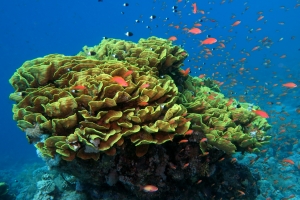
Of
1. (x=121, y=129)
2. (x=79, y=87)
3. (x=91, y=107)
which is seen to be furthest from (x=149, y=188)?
(x=79, y=87)

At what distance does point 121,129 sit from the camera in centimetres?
375

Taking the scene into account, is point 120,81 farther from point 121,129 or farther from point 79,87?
point 121,129

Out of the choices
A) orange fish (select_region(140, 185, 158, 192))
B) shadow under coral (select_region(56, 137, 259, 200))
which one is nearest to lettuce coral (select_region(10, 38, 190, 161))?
shadow under coral (select_region(56, 137, 259, 200))

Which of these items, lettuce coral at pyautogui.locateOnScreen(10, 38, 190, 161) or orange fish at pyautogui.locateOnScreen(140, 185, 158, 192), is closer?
lettuce coral at pyautogui.locateOnScreen(10, 38, 190, 161)

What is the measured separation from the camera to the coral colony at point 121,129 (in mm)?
3695

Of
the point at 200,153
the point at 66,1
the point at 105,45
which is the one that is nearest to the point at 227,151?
the point at 200,153

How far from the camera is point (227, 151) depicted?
4672mm

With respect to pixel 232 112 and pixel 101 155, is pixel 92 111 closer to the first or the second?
pixel 101 155

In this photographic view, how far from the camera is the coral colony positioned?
3.70 m

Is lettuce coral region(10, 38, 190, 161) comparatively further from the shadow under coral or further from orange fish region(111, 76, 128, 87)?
the shadow under coral

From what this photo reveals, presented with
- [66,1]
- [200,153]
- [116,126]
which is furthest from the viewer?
[66,1]

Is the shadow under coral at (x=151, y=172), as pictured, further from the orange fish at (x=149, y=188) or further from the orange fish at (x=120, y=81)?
the orange fish at (x=120, y=81)

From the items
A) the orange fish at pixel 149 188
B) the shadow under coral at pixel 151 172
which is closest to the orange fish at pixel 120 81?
the shadow under coral at pixel 151 172

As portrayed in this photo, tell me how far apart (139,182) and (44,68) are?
2.92 m
